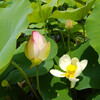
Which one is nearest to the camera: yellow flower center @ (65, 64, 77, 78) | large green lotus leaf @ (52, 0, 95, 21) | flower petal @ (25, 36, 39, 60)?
flower petal @ (25, 36, 39, 60)

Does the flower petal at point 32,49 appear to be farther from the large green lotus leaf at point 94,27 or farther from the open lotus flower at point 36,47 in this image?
the large green lotus leaf at point 94,27

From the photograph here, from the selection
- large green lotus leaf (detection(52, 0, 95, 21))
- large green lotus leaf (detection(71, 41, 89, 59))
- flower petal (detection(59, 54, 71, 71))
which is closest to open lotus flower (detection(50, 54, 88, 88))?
flower petal (detection(59, 54, 71, 71))

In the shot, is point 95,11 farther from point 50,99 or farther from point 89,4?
point 50,99

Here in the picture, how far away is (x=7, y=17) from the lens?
0.87 metres

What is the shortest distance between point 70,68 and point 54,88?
99mm

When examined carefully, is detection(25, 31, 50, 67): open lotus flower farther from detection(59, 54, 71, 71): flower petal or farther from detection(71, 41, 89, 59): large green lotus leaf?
detection(71, 41, 89, 59): large green lotus leaf

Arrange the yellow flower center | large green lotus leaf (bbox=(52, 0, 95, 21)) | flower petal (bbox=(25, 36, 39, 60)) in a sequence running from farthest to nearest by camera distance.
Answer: large green lotus leaf (bbox=(52, 0, 95, 21))
the yellow flower center
flower petal (bbox=(25, 36, 39, 60))

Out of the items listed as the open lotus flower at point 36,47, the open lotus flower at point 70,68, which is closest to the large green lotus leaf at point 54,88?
the open lotus flower at point 70,68

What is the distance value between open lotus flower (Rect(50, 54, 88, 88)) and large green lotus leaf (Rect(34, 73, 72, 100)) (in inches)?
1.8

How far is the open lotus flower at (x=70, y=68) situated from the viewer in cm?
75

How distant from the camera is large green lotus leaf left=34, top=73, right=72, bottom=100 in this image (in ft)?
2.61

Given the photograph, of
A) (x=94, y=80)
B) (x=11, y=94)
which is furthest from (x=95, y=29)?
(x=11, y=94)

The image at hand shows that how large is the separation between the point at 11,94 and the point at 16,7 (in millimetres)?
353

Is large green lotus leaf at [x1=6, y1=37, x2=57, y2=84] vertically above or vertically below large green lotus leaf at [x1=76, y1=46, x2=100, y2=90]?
above
